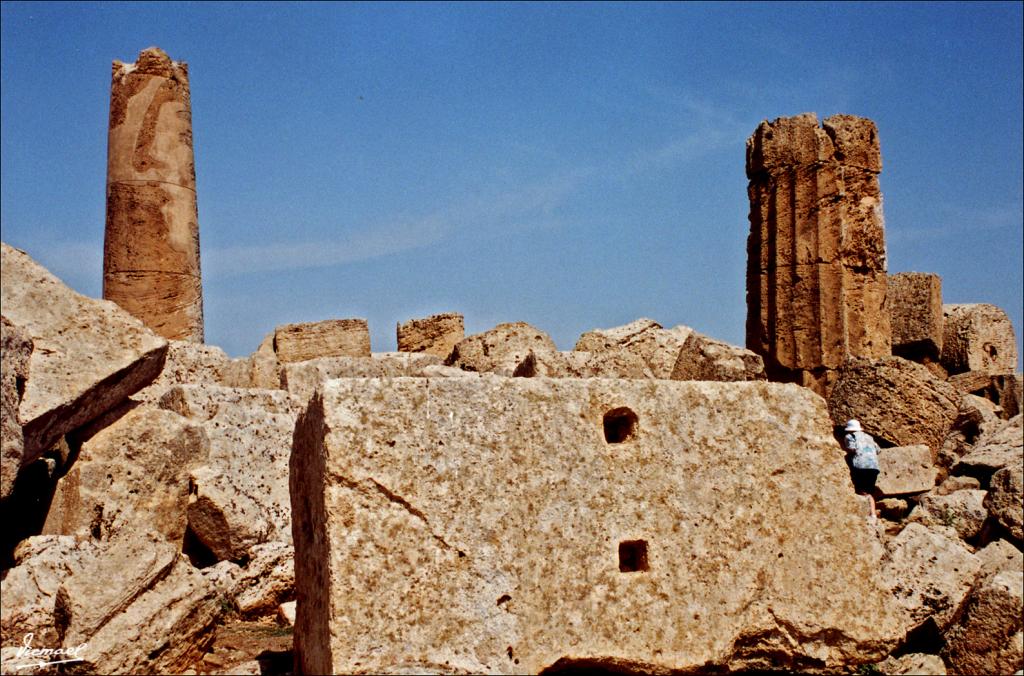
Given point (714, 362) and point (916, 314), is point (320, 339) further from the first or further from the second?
point (916, 314)

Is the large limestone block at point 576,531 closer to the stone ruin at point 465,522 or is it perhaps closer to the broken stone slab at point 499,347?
the stone ruin at point 465,522

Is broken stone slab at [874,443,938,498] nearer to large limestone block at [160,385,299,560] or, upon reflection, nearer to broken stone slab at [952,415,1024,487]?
broken stone slab at [952,415,1024,487]

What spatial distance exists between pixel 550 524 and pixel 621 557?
43 centimetres

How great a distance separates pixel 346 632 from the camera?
416cm

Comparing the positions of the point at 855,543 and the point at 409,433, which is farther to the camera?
the point at 855,543

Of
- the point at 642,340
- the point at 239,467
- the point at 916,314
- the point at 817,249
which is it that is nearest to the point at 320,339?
the point at 642,340

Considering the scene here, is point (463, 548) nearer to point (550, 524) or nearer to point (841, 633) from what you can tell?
point (550, 524)

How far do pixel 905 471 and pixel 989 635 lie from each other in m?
3.34

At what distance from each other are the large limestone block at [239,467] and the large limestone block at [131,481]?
0.13m

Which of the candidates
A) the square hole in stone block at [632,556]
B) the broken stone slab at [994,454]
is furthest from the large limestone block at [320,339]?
the square hole in stone block at [632,556]

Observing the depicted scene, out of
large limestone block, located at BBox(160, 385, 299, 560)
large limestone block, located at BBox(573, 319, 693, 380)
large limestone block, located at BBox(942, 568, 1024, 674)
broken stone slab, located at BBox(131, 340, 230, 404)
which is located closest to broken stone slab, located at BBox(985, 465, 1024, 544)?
large limestone block, located at BBox(942, 568, 1024, 674)

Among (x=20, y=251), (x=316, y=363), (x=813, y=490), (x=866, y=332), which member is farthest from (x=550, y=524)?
(x=866, y=332)

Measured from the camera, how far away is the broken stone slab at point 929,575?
641 cm

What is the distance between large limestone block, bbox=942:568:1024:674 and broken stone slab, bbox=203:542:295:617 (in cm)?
386
